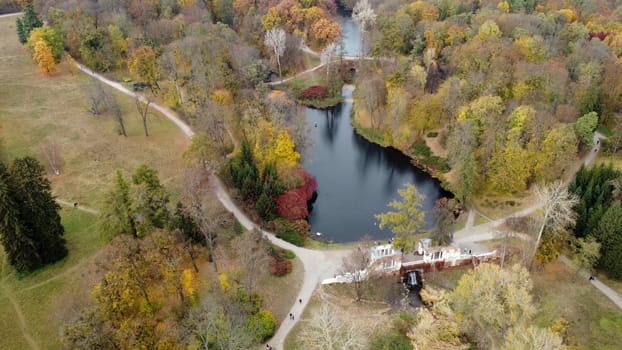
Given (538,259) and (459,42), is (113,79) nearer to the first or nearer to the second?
(459,42)

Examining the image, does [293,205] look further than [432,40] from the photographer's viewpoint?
No

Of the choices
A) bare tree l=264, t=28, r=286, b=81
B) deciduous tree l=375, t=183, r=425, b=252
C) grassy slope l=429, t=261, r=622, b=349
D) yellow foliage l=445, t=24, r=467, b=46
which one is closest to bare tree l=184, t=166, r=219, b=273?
deciduous tree l=375, t=183, r=425, b=252

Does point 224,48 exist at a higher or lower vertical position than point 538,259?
higher

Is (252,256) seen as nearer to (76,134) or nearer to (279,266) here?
(279,266)

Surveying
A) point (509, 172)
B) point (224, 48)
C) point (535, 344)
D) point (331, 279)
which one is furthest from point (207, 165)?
point (535, 344)

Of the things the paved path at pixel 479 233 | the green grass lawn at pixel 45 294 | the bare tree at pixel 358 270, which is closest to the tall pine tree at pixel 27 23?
the green grass lawn at pixel 45 294

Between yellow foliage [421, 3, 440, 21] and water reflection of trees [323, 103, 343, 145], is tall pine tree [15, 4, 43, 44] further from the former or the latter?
yellow foliage [421, 3, 440, 21]

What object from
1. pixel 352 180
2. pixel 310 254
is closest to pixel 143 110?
pixel 352 180
